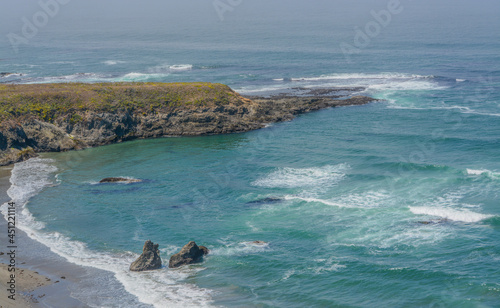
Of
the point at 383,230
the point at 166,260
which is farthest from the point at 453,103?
the point at 166,260

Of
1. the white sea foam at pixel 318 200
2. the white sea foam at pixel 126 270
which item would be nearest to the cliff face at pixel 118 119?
the white sea foam at pixel 126 270

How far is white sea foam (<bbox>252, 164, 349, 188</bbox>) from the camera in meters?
48.2

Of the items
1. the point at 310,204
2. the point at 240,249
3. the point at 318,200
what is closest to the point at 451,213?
the point at 318,200

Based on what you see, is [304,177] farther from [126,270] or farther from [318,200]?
[126,270]

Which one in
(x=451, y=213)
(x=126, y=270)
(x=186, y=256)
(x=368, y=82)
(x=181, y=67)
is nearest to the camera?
(x=126, y=270)

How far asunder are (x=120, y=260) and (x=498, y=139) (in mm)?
44501

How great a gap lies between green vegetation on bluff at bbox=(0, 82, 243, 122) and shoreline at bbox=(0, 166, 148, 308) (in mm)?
29049

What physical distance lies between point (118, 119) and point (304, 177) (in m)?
27.6

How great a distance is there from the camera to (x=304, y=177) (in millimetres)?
50031

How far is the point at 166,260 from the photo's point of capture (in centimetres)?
3484

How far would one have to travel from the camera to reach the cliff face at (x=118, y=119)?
6050cm

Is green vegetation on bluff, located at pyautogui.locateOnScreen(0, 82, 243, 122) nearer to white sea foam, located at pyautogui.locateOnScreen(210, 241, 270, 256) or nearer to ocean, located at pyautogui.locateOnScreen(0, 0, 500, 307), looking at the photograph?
ocean, located at pyautogui.locateOnScreen(0, 0, 500, 307)

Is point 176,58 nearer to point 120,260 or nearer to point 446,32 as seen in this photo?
point 446,32

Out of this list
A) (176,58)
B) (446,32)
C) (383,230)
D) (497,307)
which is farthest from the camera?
(446,32)
